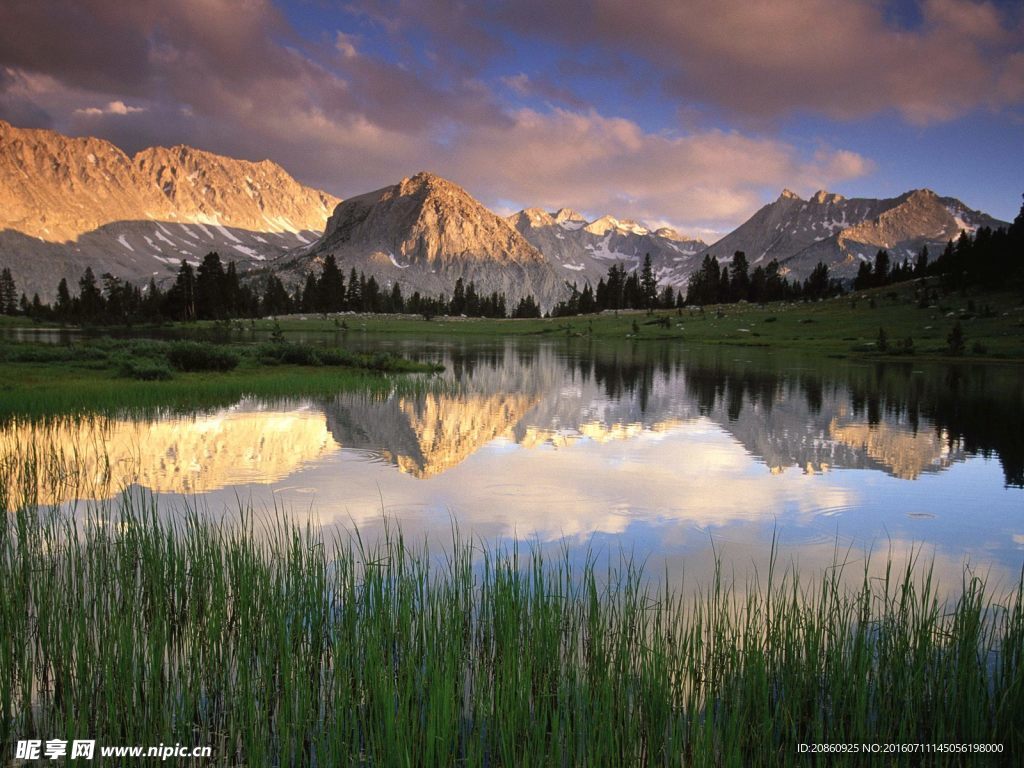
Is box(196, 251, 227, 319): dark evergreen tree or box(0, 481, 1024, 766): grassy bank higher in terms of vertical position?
box(196, 251, 227, 319): dark evergreen tree

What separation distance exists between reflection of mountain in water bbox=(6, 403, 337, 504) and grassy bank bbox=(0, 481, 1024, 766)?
22.0 ft

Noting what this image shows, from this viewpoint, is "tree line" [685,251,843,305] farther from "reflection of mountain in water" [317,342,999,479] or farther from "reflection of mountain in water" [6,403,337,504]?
"reflection of mountain in water" [6,403,337,504]

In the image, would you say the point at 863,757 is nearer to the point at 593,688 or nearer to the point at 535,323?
the point at 593,688

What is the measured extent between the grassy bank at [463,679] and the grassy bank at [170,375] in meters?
18.6

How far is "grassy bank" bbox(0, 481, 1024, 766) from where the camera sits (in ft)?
17.5

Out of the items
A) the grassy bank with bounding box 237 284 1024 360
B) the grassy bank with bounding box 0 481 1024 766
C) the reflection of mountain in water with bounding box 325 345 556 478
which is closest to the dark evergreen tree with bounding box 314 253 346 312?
the grassy bank with bounding box 237 284 1024 360

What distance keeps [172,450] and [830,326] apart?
88021 mm

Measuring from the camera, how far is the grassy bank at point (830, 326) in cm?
6662

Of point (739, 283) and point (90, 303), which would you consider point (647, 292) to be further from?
point (90, 303)

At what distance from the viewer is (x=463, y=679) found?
659 cm

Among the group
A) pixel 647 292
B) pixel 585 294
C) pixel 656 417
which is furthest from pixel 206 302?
pixel 656 417

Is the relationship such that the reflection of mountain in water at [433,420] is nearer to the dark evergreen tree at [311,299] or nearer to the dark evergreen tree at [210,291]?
the dark evergreen tree at [210,291]

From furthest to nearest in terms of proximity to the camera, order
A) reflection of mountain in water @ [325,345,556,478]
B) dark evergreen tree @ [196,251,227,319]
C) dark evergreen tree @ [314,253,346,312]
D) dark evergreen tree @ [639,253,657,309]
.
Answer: dark evergreen tree @ [314,253,346,312] → dark evergreen tree @ [639,253,657,309] → dark evergreen tree @ [196,251,227,319] → reflection of mountain in water @ [325,345,556,478]

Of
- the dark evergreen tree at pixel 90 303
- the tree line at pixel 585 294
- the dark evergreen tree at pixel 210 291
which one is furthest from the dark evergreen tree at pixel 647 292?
the dark evergreen tree at pixel 90 303
